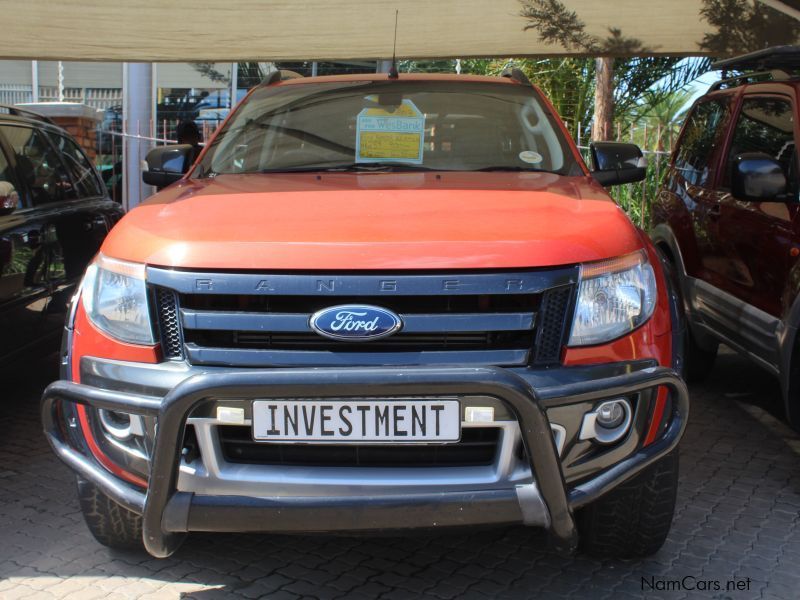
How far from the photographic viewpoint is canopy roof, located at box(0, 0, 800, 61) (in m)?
6.20

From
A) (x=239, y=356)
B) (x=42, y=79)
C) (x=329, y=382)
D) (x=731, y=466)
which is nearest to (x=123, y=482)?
(x=239, y=356)

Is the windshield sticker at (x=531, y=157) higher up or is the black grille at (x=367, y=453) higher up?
the windshield sticker at (x=531, y=157)

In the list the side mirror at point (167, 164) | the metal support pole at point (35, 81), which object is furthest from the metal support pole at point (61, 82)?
the side mirror at point (167, 164)

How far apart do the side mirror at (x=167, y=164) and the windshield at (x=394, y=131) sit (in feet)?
0.62

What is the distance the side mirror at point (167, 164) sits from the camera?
439cm

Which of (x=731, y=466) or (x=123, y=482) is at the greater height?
(x=123, y=482)

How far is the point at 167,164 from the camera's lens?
4.39m

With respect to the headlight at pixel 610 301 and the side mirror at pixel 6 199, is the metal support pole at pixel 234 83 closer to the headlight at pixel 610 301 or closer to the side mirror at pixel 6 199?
the side mirror at pixel 6 199

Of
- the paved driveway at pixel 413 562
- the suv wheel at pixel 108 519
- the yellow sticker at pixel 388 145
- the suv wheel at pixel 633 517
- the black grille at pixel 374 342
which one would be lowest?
the paved driveway at pixel 413 562

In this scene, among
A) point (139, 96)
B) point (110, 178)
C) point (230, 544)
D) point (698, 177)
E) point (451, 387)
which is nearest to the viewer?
point (451, 387)

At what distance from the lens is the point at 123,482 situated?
2.83 metres

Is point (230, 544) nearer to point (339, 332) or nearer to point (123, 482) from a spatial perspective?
point (123, 482)

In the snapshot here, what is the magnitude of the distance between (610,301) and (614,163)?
5.40ft

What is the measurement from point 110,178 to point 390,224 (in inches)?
498
